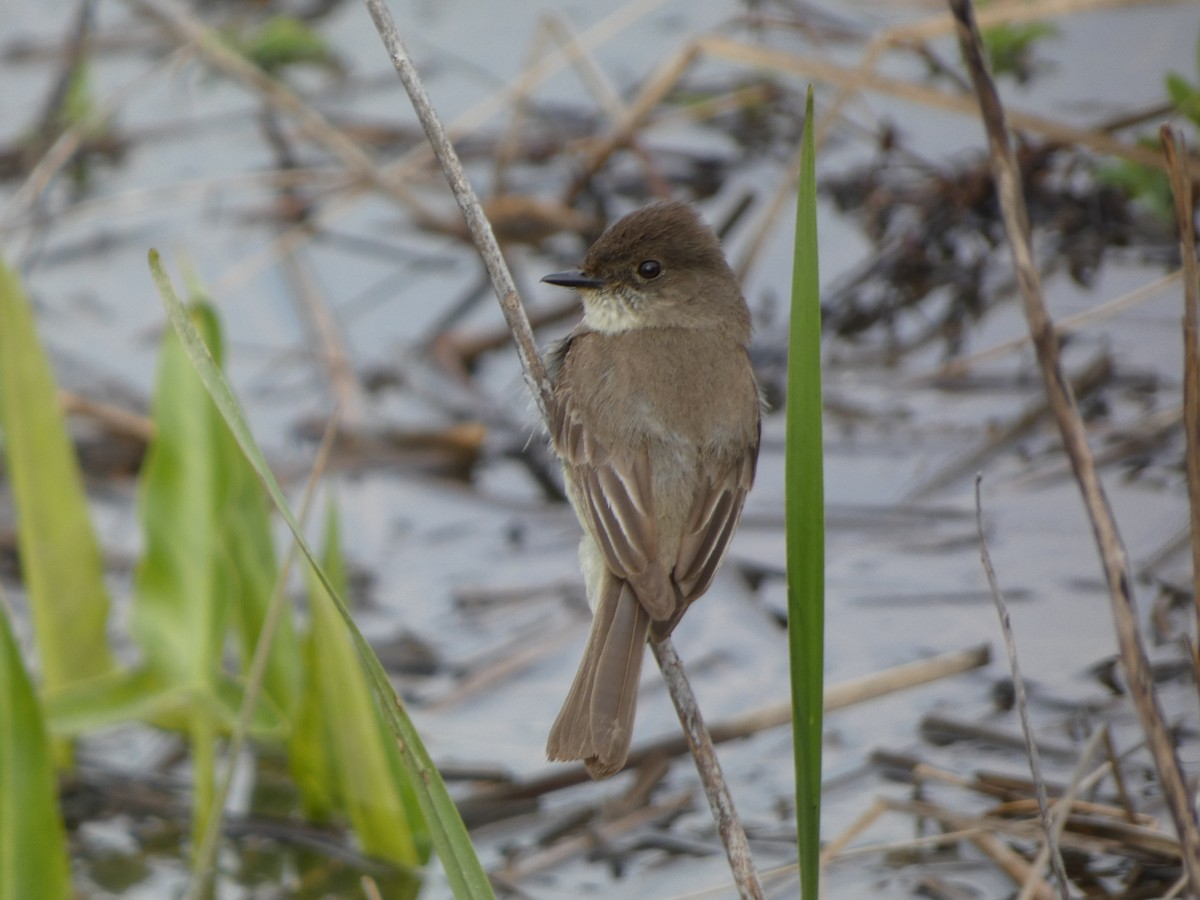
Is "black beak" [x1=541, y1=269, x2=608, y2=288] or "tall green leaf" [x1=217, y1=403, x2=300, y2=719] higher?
"black beak" [x1=541, y1=269, x2=608, y2=288]

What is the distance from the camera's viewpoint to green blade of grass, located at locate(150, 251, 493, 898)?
2.48m

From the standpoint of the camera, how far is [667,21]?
355 inches

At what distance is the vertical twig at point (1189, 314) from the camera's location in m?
2.45

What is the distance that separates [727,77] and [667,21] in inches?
30.8

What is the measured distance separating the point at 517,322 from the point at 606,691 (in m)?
0.74

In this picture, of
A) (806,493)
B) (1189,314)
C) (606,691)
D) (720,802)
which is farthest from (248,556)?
(1189,314)

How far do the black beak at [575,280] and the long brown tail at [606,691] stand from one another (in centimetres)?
88

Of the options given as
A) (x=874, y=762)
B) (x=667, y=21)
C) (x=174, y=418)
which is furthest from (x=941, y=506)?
(x=667, y=21)

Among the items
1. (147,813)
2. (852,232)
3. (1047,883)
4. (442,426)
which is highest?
(852,232)

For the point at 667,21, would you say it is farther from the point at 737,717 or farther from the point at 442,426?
the point at 737,717

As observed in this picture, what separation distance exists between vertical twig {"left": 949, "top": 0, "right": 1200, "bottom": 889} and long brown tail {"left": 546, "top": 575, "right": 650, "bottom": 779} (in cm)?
92

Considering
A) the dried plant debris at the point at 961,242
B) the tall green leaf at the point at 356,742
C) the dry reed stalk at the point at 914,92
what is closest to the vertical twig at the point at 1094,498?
the tall green leaf at the point at 356,742

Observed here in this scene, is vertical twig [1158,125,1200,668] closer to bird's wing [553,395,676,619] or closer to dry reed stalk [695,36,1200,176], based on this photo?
bird's wing [553,395,676,619]

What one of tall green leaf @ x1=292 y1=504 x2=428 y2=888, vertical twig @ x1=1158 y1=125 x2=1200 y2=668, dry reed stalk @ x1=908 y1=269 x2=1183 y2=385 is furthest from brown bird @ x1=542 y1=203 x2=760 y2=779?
dry reed stalk @ x1=908 y1=269 x2=1183 y2=385
